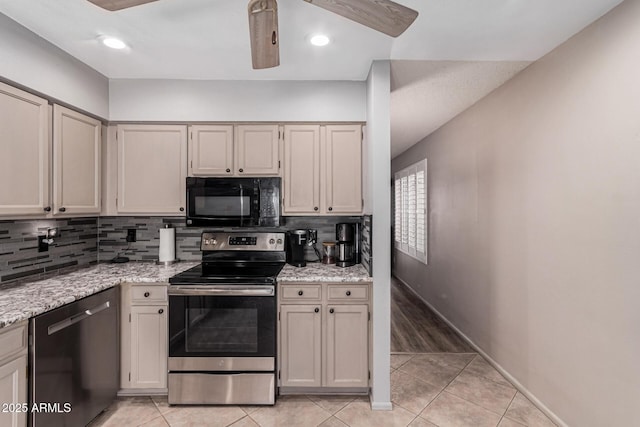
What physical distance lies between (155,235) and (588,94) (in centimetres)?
343

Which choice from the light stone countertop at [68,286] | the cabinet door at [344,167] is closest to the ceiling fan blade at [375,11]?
the cabinet door at [344,167]

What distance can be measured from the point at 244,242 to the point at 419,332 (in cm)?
227

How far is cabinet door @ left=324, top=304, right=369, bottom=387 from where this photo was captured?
2.27 meters

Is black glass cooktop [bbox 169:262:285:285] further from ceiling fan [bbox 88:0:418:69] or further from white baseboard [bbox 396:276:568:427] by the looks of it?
white baseboard [bbox 396:276:568:427]

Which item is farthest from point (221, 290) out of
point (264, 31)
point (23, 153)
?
point (264, 31)

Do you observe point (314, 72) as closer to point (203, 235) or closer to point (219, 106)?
point (219, 106)

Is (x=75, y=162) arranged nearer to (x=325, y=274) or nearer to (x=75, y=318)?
(x=75, y=318)

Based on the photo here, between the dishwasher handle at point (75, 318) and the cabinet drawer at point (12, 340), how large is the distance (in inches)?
4.8

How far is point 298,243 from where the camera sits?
8.74ft

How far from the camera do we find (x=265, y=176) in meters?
2.60

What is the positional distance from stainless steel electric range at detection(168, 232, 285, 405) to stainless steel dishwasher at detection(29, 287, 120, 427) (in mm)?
403

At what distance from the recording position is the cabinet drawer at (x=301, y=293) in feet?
7.44

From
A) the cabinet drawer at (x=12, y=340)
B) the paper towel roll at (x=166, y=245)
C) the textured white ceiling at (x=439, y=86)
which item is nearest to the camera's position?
the cabinet drawer at (x=12, y=340)

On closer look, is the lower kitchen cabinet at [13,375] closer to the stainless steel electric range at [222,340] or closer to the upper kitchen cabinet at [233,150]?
the stainless steel electric range at [222,340]
